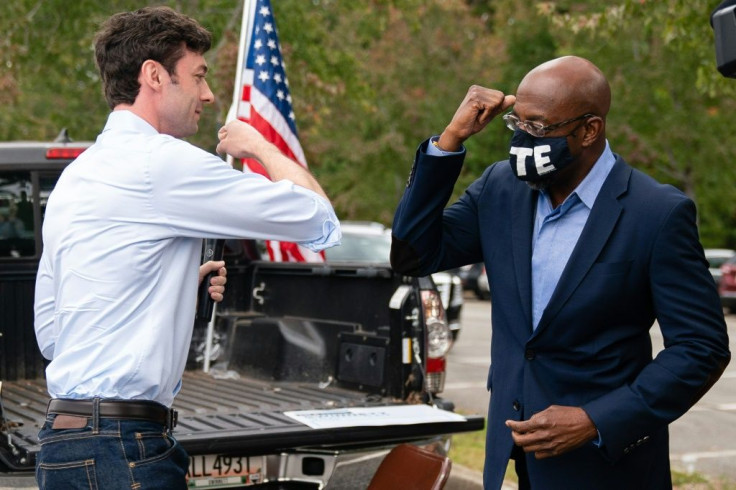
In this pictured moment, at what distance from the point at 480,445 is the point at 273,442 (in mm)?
3716

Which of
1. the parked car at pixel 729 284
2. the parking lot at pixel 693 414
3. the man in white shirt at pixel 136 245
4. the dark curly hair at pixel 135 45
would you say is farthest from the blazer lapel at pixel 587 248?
the parked car at pixel 729 284

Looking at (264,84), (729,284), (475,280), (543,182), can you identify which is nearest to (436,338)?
(543,182)

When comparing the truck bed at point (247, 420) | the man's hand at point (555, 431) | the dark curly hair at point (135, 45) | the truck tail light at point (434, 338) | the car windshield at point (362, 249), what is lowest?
the car windshield at point (362, 249)

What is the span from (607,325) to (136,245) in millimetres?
1255

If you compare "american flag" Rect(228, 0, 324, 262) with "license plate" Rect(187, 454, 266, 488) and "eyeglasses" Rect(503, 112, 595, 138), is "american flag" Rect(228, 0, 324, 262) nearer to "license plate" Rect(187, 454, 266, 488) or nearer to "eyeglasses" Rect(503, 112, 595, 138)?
"license plate" Rect(187, 454, 266, 488)

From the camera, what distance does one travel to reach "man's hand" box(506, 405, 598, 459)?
2.83 m

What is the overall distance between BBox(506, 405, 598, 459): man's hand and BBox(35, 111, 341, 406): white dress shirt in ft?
2.60

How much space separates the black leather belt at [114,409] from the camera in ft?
8.83

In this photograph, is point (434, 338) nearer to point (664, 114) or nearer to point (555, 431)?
point (555, 431)

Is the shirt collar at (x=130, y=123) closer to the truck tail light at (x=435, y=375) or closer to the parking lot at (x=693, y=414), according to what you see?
the truck tail light at (x=435, y=375)

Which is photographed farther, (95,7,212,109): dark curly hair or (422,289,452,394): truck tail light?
(422,289,452,394): truck tail light

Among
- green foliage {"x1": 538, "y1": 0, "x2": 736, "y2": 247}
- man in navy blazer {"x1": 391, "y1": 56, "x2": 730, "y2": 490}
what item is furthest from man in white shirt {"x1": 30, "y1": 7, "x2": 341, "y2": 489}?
green foliage {"x1": 538, "y1": 0, "x2": 736, "y2": 247}

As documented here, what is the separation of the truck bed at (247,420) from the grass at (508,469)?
3.72ft

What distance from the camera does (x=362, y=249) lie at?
13938 millimetres
